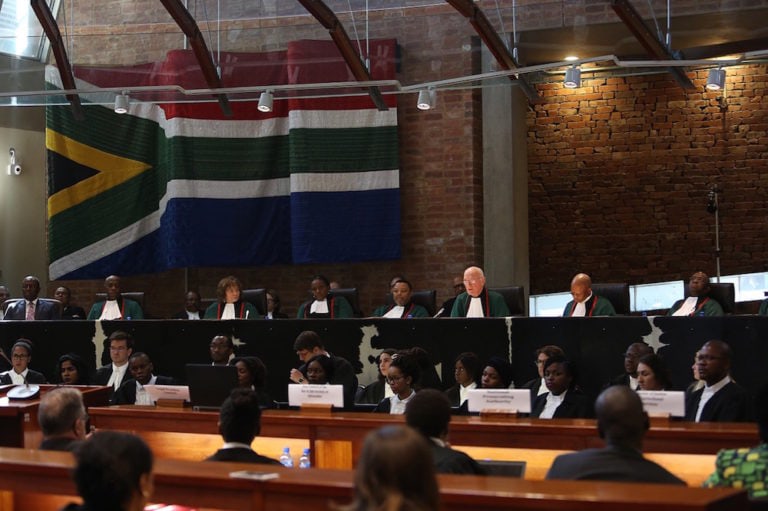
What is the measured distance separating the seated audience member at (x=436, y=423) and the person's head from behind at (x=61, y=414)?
4.13ft

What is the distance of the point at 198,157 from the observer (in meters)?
11.7

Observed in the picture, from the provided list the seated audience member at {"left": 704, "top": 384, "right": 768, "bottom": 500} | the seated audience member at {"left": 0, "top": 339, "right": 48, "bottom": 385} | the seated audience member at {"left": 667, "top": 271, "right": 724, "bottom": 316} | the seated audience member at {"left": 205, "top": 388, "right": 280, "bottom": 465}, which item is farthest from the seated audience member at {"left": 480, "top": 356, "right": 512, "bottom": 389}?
the seated audience member at {"left": 0, "top": 339, "right": 48, "bottom": 385}

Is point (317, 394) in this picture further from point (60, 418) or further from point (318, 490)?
point (318, 490)

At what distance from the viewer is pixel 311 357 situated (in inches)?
298

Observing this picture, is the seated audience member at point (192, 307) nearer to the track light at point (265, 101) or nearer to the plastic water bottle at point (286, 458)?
the track light at point (265, 101)

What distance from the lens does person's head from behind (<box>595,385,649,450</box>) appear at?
11.0 feet

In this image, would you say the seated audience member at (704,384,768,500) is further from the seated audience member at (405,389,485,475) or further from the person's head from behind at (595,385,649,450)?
the seated audience member at (405,389,485,475)

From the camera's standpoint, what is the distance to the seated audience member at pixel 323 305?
9.53 metres

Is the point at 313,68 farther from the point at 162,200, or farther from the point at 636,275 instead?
the point at 636,275

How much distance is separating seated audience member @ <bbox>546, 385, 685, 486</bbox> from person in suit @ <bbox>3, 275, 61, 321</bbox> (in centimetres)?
764

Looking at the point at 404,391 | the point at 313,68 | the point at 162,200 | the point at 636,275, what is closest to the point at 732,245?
the point at 636,275

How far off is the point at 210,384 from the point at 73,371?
2.22 m

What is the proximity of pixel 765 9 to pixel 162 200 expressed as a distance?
254 inches

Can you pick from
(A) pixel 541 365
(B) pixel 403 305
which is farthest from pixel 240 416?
(B) pixel 403 305
